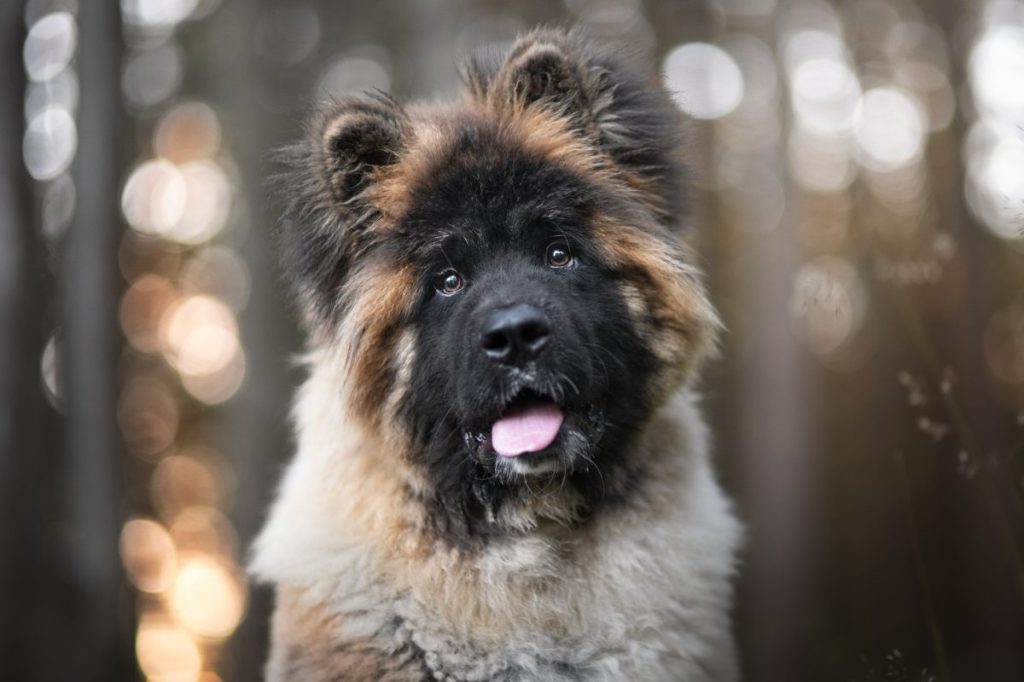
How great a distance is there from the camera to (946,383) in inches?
169

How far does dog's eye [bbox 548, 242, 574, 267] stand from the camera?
4.12m

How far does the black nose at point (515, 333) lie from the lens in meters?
3.71

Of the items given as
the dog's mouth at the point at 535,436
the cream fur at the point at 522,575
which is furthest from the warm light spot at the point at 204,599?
the dog's mouth at the point at 535,436

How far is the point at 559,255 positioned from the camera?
4.12 m

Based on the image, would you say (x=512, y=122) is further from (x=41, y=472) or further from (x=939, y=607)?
(x=939, y=607)

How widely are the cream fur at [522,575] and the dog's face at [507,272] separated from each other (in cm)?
16

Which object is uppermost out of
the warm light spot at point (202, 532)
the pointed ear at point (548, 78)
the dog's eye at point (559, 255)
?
the pointed ear at point (548, 78)

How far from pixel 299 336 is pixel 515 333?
1075cm

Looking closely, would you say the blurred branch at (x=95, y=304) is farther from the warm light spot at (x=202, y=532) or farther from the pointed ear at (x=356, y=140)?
the warm light spot at (x=202, y=532)

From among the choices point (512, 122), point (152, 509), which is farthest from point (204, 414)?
point (512, 122)

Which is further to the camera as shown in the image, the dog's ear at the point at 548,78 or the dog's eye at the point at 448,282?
the dog's ear at the point at 548,78

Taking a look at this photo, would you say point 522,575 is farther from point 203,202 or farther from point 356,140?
point 203,202

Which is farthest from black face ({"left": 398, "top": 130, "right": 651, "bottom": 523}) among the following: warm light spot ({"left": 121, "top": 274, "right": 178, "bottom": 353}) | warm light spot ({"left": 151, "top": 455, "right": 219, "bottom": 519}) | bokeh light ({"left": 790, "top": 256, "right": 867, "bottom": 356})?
warm light spot ({"left": 151, "top": 455, "right": 219, "bottom": 519})

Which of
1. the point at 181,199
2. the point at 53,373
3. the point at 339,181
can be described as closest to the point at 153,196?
the point at 181,199
